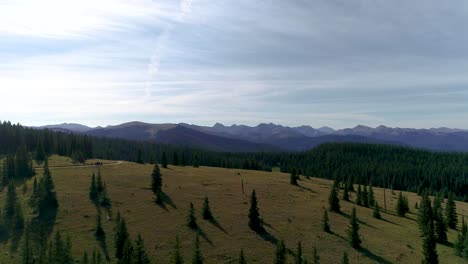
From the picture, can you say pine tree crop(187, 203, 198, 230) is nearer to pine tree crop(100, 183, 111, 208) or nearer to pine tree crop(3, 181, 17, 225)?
pine tree crop(100, 183, 111, 208)

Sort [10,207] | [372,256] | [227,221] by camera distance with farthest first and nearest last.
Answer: [227,221]
[10,207]
[372,256]

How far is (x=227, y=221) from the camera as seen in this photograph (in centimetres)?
8225

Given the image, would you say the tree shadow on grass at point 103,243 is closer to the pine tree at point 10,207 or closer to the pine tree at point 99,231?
the pine tree at point 99,231

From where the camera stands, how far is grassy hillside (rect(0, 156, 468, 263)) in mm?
68138

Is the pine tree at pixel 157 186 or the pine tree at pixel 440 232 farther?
the pine tree at pixel 157 186

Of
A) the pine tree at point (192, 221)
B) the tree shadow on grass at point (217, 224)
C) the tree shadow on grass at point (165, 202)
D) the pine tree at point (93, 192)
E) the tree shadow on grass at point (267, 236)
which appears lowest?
the tree shadow on grass at point (267, 236)

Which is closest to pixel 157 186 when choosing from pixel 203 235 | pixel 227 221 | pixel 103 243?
pixel 227 221

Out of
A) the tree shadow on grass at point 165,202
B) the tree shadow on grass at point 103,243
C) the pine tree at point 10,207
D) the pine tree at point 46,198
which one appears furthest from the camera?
the tree shadow on grass at point 165,202

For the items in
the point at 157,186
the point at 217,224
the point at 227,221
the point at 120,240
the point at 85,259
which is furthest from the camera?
the point at 157,186

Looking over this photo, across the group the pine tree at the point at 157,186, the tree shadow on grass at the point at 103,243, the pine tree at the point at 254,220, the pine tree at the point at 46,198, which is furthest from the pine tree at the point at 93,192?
the pine tree at the point at 254,220

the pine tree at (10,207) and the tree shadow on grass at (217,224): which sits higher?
the pine tree at (10,207)

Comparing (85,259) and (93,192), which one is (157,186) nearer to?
(93,192)

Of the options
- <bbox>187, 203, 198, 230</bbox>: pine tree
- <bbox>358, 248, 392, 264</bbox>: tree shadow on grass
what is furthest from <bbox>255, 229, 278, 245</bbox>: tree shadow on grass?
<bbox>358, 248, 392, 264</bbox>: tree shadow on grass

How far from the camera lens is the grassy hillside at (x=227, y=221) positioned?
224 feet
